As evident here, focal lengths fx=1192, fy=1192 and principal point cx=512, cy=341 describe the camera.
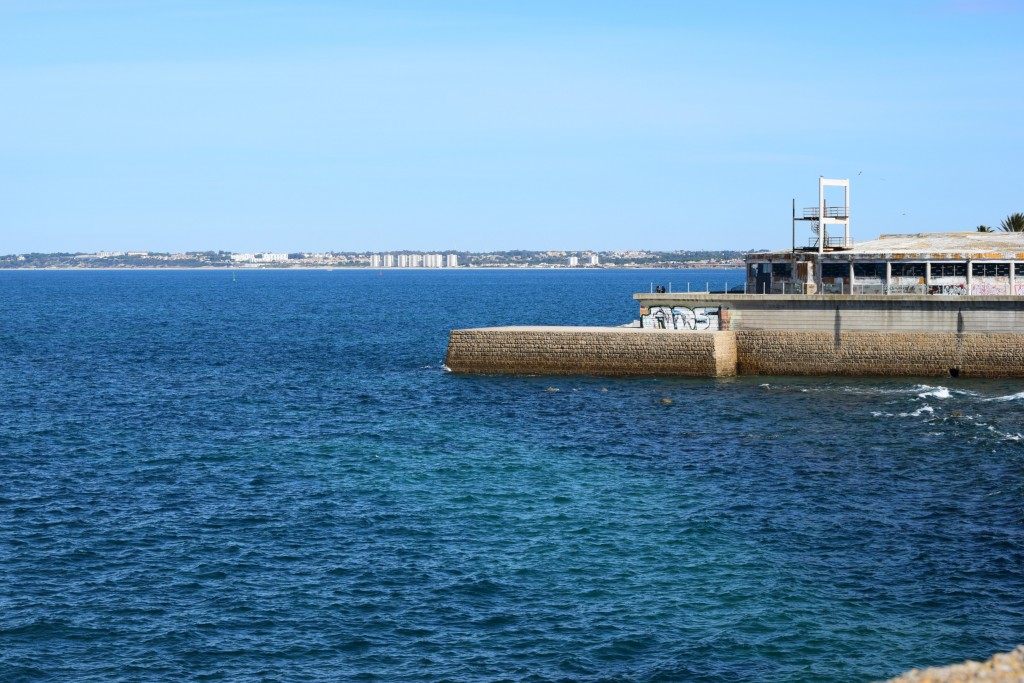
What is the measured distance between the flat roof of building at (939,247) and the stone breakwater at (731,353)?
633 cm

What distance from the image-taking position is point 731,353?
7075cm

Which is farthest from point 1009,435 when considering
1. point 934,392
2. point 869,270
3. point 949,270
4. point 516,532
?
point 516,532

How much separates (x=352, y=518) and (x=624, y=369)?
35.8 m

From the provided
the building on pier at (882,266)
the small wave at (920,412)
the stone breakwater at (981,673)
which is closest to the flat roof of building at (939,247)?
the building on pier at (882,266)

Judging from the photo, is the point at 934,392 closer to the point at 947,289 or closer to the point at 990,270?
the point at 947,289

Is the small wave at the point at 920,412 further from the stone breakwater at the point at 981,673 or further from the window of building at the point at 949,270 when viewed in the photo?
the stone breakwater at the point at 981,673

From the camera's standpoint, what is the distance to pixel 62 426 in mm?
56094

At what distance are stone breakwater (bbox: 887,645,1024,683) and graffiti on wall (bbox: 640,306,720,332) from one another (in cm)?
5502

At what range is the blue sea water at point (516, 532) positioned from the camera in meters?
26.1

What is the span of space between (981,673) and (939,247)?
208 ft

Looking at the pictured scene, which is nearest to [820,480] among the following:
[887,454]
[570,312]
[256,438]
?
[887,454]

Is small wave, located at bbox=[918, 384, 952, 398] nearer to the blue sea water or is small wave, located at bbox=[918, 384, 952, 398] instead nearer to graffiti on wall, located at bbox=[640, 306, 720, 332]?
the blue sea water

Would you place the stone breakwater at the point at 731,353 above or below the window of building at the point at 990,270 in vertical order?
below

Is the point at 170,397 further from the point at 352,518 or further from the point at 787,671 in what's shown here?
the point at 787,671
